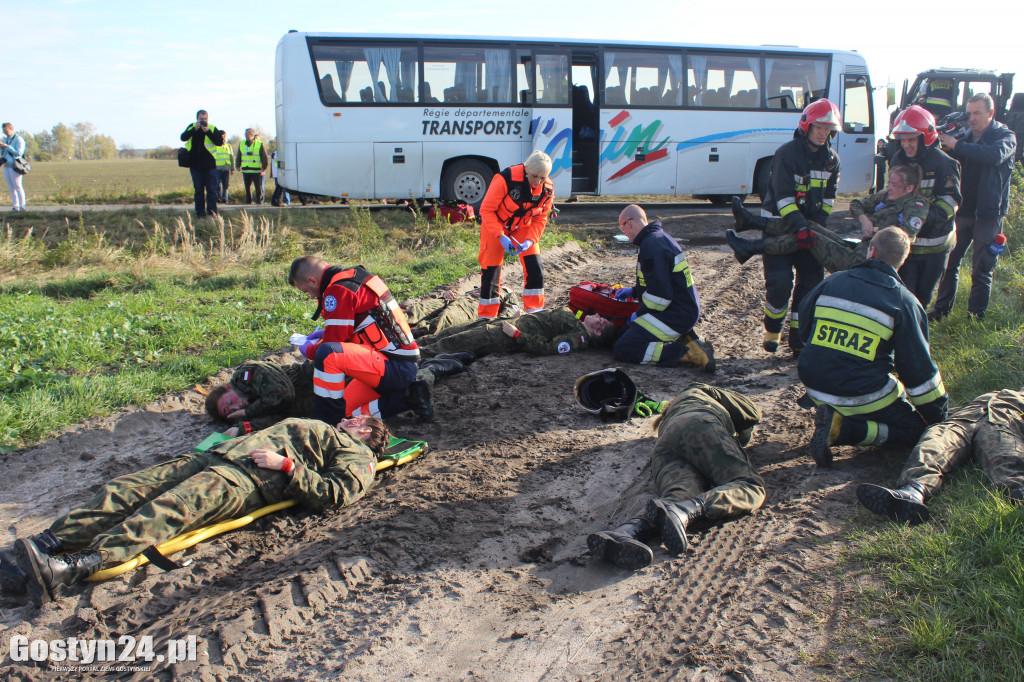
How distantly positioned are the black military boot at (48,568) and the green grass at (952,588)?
3.30 meters

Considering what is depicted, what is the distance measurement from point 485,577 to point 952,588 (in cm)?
195

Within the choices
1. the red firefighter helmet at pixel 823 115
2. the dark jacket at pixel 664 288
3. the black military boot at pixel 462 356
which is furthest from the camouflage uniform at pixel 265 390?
the red firefighter helmet at pixel 823 115

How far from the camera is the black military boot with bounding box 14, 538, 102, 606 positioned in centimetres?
298

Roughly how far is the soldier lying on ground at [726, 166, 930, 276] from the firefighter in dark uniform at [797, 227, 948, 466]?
2003mm

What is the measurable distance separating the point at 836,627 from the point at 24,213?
15.1 meters

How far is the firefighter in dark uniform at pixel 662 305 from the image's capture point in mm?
6105

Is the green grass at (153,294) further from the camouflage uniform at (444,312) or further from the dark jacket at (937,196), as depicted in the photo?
the dark jacket at (937,196)

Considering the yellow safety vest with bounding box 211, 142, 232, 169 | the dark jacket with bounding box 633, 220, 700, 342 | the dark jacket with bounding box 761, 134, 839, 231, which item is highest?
the yellow safety vest with bounding box 211, 142, 232, 169

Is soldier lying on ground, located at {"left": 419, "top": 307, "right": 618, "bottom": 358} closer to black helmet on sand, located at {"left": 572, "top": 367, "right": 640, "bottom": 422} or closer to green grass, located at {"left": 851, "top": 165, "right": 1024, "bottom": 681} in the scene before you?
black helmet on sand, located at {"left": 572, "top": 367, "right": 640, "bottom": 422}

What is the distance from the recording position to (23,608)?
3020mm

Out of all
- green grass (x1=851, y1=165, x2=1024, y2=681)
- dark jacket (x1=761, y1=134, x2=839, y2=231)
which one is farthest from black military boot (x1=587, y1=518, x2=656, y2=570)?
dark jacket (x1=761, y1=134, x2=839, y2=231)

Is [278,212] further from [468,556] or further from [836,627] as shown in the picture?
[836,627]

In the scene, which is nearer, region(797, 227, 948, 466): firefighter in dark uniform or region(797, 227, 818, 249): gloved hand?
region(797, 227, 948, 466): firefighter in dark uniform

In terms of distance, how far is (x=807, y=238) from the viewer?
20.6 feet
